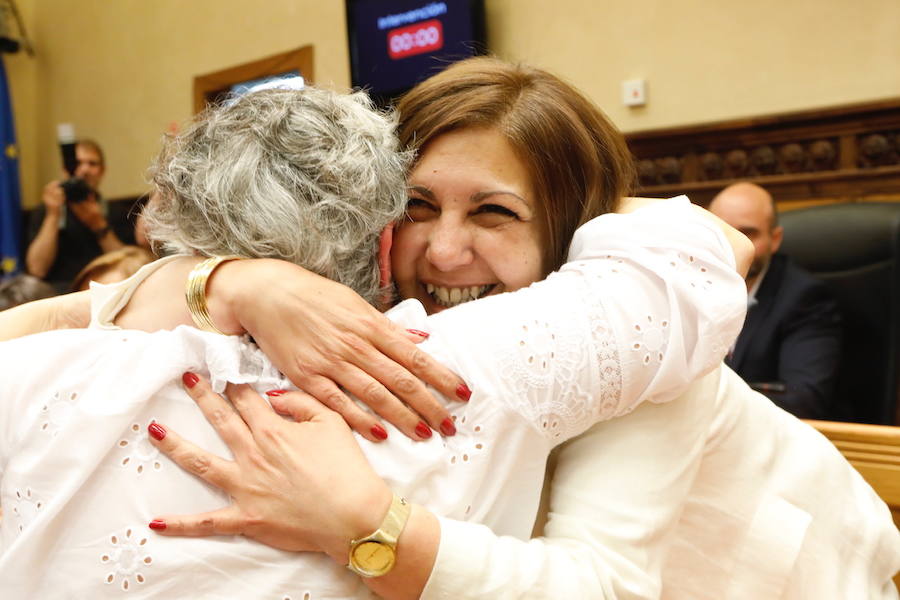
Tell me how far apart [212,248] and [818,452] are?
41.6 inches

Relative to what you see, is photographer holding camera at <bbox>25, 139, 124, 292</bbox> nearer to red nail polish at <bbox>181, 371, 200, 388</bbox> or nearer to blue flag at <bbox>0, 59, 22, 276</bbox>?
blue flag at <bbox>0, 59, 22, 276</bbox>

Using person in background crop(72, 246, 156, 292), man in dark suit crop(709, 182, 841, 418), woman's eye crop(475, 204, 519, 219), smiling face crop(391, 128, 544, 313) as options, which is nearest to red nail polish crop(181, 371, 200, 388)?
smiling face crop(391, 128, 544, 313)

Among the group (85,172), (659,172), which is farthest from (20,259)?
(659,172)

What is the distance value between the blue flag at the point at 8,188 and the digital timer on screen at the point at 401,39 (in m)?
3.39

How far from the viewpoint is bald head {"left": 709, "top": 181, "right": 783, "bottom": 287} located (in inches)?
120

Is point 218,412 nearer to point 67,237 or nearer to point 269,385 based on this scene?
point 269,385

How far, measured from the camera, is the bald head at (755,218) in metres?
3.05

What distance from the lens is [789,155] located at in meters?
3.75

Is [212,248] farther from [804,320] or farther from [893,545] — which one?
[804,320]

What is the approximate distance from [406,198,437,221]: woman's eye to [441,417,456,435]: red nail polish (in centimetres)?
52

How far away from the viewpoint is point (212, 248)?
1093mm

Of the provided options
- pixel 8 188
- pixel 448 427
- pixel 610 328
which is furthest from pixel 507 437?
pixel 8 188

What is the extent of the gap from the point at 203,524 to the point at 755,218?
2721mm

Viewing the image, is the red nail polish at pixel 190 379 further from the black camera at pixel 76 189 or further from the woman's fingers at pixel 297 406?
the black camera at pixel 76 189
